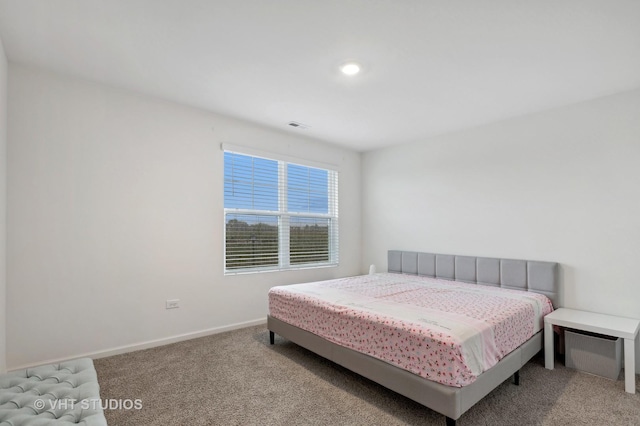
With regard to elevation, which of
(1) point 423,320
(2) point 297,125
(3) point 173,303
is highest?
(2) point 297,125

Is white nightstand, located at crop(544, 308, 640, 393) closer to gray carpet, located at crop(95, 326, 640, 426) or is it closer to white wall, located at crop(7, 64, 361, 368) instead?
gray carpet, located at crop(95, 326, 640, 426)

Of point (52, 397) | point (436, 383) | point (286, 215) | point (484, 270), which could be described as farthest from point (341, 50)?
point (484, 270)

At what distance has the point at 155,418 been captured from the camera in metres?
2.07

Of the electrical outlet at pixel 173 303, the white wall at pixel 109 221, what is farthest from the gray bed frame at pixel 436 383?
the white wall at pixel 109 221

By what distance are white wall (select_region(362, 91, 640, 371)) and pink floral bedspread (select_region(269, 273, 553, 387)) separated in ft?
1.84

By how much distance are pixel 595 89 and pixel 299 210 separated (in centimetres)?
350

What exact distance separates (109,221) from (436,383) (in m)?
3.12

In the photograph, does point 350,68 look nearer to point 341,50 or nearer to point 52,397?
point 341,50

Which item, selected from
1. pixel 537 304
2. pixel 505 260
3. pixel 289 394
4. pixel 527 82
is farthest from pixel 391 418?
pixel 527 82

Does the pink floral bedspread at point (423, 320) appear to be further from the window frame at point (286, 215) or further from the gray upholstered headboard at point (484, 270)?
the window frame at point (286, 215)

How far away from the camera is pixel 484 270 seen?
3801 mm

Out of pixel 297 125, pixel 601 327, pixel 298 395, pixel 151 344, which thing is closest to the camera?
pixel 298 395

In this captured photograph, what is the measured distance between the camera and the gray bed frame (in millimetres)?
1923

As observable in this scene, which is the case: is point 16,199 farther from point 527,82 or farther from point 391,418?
point 527,82
